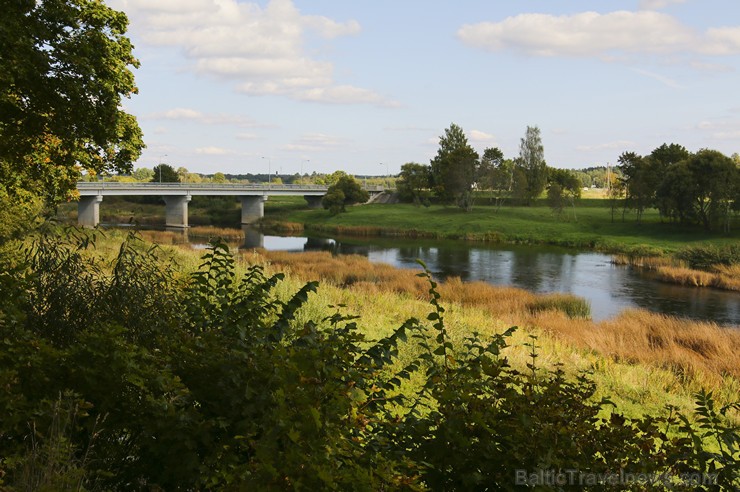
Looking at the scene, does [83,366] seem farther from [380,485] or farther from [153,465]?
[380,485]

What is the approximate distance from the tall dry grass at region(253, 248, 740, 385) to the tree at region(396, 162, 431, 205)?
6946 cm

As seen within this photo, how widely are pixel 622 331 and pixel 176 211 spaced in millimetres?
74718

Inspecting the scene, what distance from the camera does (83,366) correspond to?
488 centimetres

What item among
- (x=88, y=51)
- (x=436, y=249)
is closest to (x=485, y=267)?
(x=436, y=249)

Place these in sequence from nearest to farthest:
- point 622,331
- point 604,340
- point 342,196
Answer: point 604,340 < point 622,331 < point 342,196

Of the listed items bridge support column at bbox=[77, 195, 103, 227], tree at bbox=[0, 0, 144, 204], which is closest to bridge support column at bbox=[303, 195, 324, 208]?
bridge support column at bbox=[77, 195, 103, 227]

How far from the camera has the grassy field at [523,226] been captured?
186 ft

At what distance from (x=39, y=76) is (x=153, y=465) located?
12.1 m

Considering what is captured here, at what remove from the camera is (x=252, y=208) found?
93312mm

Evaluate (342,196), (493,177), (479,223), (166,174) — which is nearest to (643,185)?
(479,223)

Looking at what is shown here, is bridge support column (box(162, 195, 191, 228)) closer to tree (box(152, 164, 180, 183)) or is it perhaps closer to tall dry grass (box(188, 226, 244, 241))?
tall dry grass (box(188, 226, 244, 241))

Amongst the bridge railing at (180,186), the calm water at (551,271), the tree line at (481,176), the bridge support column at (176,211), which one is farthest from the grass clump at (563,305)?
the bridge support column at (176,211)

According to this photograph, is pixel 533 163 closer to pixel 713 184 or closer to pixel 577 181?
pixel 577 181

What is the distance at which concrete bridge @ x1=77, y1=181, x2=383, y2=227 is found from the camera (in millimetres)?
72125
